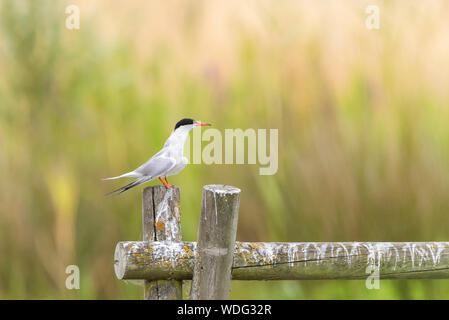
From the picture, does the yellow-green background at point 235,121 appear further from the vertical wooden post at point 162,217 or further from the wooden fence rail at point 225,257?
the vertical wooden post at point 162,217

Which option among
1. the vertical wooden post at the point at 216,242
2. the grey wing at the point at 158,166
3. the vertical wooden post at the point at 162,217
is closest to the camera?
the vertical wooden post at the point at 216,242

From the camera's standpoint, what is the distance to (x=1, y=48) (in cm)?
314

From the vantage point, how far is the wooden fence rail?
70.1 inches

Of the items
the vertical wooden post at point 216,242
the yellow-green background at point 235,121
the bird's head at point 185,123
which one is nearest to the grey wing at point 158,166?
the bird's head at point 185,123

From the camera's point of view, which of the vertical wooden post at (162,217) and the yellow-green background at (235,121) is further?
the yellow-green background at (235,121)

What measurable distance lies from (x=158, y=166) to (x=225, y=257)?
15.7 inches

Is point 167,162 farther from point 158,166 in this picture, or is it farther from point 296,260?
point 296,260

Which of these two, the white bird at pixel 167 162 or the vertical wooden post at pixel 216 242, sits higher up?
the white bird at pixel 167 162

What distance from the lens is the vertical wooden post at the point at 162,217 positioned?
1901 mm

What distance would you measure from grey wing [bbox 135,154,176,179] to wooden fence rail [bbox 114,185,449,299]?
52 millimetres

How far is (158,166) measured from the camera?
6.57 feet

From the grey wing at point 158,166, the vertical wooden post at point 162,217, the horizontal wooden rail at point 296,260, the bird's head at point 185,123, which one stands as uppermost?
the bird's head at point 185,123

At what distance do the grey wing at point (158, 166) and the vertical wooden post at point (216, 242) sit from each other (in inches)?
10.0

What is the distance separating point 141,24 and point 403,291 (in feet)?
6.54
